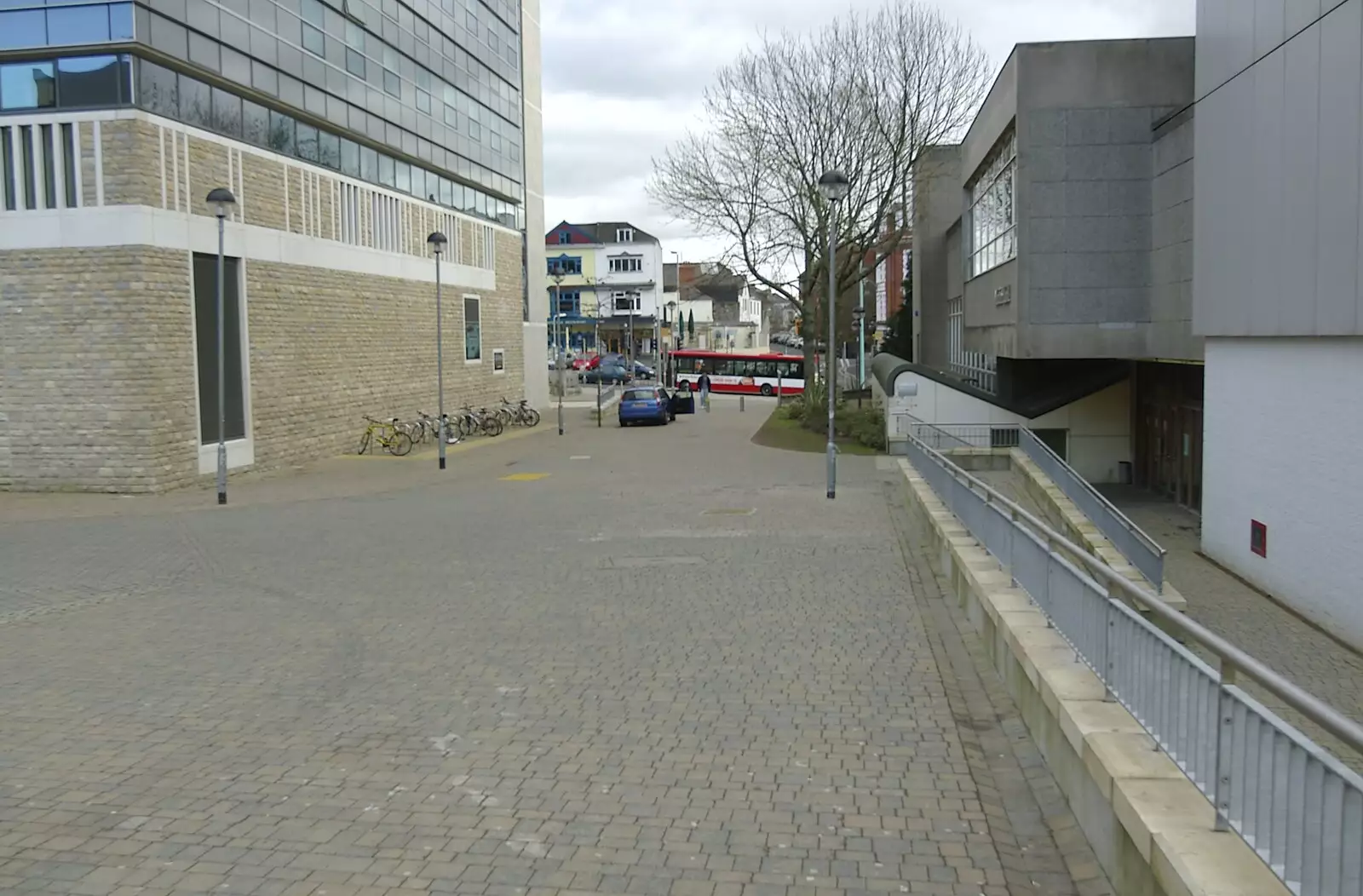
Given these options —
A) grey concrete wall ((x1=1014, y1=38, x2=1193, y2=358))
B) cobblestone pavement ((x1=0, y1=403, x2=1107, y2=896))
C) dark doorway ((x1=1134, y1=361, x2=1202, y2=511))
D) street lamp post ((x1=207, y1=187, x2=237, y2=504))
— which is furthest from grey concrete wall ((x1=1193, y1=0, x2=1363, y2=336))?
street lamp post ((x1=207, y1=187, x2=237, y2=504))

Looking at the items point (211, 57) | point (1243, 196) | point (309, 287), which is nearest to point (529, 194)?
point (309, 287)

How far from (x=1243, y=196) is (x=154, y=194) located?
17023 mm

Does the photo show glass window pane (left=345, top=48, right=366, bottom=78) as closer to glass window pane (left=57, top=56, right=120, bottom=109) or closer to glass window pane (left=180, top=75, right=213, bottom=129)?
glass window pane (left=180, top=75, right=213, bottom=129)

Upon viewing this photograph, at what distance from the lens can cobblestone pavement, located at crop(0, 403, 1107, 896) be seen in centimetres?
512

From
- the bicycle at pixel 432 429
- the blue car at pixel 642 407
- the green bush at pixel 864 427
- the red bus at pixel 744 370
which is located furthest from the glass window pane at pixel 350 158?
the red bus at pixel 744 370

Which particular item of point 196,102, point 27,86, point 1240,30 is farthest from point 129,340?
point 1240,30

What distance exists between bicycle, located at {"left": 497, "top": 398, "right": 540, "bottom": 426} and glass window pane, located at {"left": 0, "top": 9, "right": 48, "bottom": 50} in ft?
64.7

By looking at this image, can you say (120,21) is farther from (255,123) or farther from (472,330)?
(472,330)

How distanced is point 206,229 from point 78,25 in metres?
3.90

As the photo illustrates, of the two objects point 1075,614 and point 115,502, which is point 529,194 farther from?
point 1075,614

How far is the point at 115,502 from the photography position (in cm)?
1975

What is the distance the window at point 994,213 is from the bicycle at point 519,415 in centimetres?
1487

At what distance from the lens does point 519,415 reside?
39.8 m

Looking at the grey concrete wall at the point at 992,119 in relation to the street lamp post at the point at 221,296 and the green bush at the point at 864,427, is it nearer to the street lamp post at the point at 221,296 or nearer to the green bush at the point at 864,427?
the green bush at the point at 864,427
